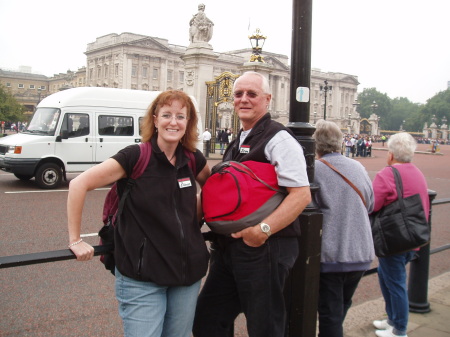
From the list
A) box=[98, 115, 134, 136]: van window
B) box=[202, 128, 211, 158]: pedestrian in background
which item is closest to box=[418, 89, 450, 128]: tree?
box=[202, 128, 211, 158]: pedestrian in background

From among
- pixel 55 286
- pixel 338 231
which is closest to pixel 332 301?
pixel 338 231

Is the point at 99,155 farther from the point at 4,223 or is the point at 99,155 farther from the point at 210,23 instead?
the point at 210,23

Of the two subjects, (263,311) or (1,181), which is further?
(1,181)

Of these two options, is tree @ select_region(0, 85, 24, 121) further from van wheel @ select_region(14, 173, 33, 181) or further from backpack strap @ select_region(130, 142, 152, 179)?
backpack strap @ select_region(130, 142, 152, 179)

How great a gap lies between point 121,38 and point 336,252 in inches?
2965

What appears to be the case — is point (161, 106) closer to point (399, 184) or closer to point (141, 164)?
point (141, 164)

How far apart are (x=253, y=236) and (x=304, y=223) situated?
1.86ft

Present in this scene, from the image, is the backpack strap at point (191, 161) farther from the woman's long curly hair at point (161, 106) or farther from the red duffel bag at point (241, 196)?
the red duffel bag at point (241, 196)

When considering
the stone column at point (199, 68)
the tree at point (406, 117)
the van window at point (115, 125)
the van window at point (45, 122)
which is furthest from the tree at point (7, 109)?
the tree at point (406, 117)

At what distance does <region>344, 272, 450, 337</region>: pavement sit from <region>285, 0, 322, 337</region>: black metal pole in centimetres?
130

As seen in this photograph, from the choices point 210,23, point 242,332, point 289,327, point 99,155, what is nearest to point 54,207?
point 99,155

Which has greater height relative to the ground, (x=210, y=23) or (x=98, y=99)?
(x=210, y=23)

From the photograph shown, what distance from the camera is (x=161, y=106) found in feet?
7.80

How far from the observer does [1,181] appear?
1269cm
